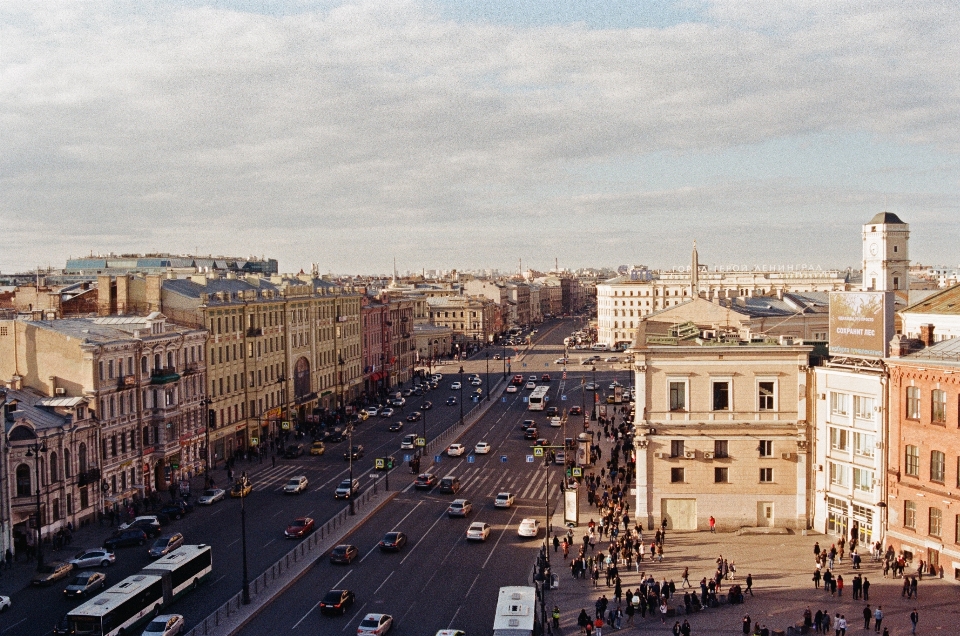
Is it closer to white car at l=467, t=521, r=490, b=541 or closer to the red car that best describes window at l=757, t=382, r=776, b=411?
white car at l=467, t=521, r=490, b=541

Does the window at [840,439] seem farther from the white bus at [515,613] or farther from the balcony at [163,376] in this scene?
the balcony at [163,376]

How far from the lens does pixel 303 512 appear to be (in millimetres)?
58594

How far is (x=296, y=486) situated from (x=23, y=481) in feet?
60.4

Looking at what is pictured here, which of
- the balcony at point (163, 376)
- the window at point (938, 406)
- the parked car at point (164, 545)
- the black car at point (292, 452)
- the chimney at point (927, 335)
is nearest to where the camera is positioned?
the window at point (938, 406)

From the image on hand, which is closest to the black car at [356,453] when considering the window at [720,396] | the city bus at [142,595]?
the city bus at [142,595]

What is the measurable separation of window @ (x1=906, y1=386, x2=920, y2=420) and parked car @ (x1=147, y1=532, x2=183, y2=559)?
38.0m

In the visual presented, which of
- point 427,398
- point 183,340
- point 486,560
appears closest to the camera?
point 486,560

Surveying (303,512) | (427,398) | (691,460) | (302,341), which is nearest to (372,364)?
(427,398)

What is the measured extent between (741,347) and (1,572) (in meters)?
40.8

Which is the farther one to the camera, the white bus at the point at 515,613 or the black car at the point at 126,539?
the black car at the point at 126,539

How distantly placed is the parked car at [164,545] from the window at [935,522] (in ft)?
124

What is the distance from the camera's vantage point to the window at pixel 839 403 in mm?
49906

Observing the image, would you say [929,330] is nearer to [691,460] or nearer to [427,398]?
[691,460]

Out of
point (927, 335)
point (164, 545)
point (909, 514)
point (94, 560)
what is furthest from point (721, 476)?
point (94, 560)
